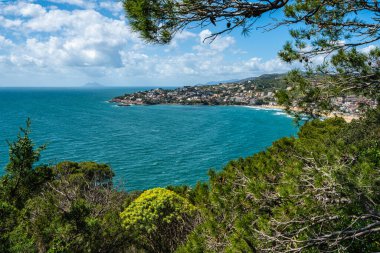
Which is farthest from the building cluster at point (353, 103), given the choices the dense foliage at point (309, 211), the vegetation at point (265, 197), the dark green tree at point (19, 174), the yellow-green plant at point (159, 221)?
the dark green tree at point (19, 174)

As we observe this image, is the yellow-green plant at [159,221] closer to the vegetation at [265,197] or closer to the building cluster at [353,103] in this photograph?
the vegetation at [265,197]

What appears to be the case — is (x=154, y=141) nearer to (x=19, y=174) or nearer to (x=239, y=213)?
(x=19, y=174)

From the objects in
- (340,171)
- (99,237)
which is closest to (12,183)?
(99,237)

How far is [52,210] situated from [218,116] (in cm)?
6444

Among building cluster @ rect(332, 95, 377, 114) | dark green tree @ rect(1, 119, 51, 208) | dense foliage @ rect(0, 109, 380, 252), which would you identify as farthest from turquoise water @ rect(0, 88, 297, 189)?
building cluster @ rect(332, 95, 377, 114)

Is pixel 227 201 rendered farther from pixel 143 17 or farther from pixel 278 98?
pixel 143 17

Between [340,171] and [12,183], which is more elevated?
[340,171]

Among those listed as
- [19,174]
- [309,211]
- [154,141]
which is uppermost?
[309,211]

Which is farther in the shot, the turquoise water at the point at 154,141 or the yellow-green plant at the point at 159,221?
the turquoise water at the point at 154,141

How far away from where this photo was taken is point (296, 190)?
3.39 meters

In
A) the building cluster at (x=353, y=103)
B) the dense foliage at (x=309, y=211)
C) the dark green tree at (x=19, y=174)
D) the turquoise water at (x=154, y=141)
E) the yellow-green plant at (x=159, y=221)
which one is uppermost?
the building cluster at (x=353, y=103)

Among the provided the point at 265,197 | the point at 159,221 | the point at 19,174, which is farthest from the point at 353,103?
the point at 19,174

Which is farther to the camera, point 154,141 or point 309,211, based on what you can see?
point 154,141

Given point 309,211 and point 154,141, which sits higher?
point 309,211
